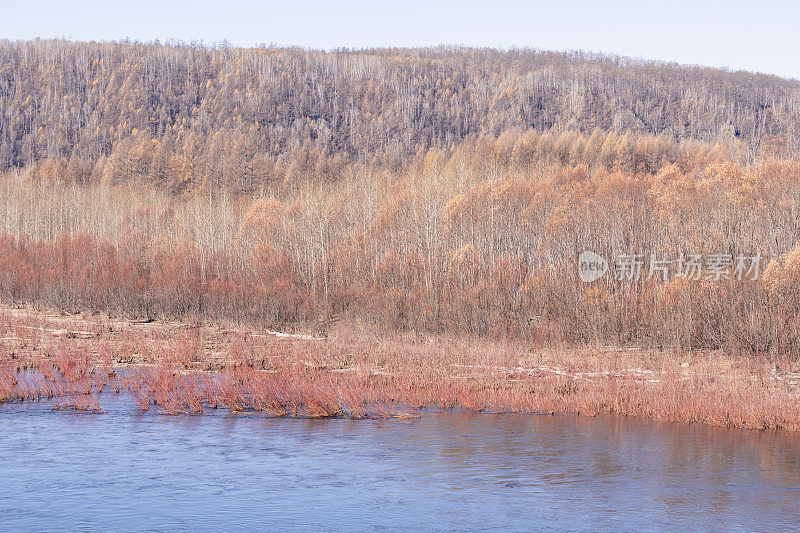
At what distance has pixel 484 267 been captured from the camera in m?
33.6

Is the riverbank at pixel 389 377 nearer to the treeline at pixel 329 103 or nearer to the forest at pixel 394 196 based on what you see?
the forest at pixel 394 196

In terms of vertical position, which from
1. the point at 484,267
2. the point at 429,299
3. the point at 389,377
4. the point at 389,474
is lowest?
the point at 389,474

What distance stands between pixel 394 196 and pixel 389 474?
159 ft

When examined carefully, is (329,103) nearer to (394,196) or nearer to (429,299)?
(394,196)

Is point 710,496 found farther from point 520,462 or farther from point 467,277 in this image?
point 467,277

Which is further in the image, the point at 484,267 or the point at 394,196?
the point at 394,196

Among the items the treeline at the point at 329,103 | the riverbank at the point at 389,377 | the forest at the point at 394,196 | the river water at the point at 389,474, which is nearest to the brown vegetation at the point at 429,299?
the riverbank at the point at 389,377

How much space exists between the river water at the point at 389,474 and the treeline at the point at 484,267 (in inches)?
294

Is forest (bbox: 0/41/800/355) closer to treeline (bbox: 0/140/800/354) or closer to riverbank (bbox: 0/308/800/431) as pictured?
treeline (bbox: 0/140/800/354)

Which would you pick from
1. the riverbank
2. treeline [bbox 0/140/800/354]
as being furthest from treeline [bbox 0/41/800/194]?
the riverbank

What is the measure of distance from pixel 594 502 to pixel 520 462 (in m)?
2.11

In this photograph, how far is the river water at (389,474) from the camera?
1092cm

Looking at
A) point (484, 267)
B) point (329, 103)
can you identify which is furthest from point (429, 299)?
point (329, 103)

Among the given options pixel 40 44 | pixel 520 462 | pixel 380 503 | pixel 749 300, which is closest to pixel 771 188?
pixel 749 300
